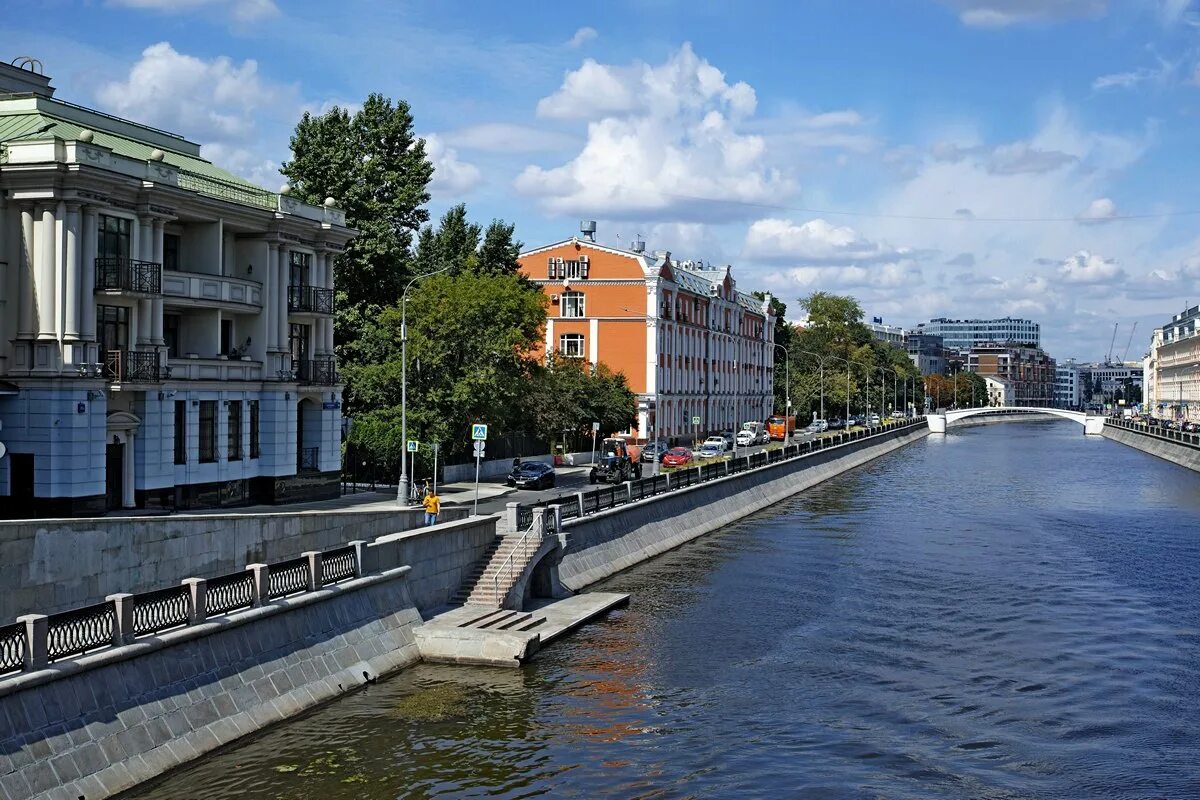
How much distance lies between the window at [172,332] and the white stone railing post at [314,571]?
16286 mm

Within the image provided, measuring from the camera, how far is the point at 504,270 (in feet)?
290

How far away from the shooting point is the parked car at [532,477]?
60.8m

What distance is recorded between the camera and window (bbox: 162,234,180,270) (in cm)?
4209

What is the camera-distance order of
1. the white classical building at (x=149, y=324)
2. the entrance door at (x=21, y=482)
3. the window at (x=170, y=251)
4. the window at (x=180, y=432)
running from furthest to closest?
1. the window at (x=170, y=251)
2. the window at (x=180, y=432)
3. the white classical building at (x=149, y=324)
4. the entrance door at (x=21, y=482)

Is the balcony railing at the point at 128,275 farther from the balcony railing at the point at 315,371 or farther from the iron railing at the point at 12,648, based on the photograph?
the iron railing at the point at 12,648

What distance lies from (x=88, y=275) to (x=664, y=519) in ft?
91.3

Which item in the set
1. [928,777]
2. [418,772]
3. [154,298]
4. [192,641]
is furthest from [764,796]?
[154,298]

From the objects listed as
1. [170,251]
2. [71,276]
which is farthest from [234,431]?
[71,276]

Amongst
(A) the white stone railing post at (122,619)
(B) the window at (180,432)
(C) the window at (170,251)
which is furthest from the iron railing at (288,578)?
(C) the window at (170,251)

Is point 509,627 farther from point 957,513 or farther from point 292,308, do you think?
point 957,513

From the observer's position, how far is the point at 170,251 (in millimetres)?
42531

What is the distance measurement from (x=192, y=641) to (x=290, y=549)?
8.49m

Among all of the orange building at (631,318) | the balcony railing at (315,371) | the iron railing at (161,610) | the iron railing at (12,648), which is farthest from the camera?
the orange building at (631,318)

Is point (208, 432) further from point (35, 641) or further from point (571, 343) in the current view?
point (571, 343)
